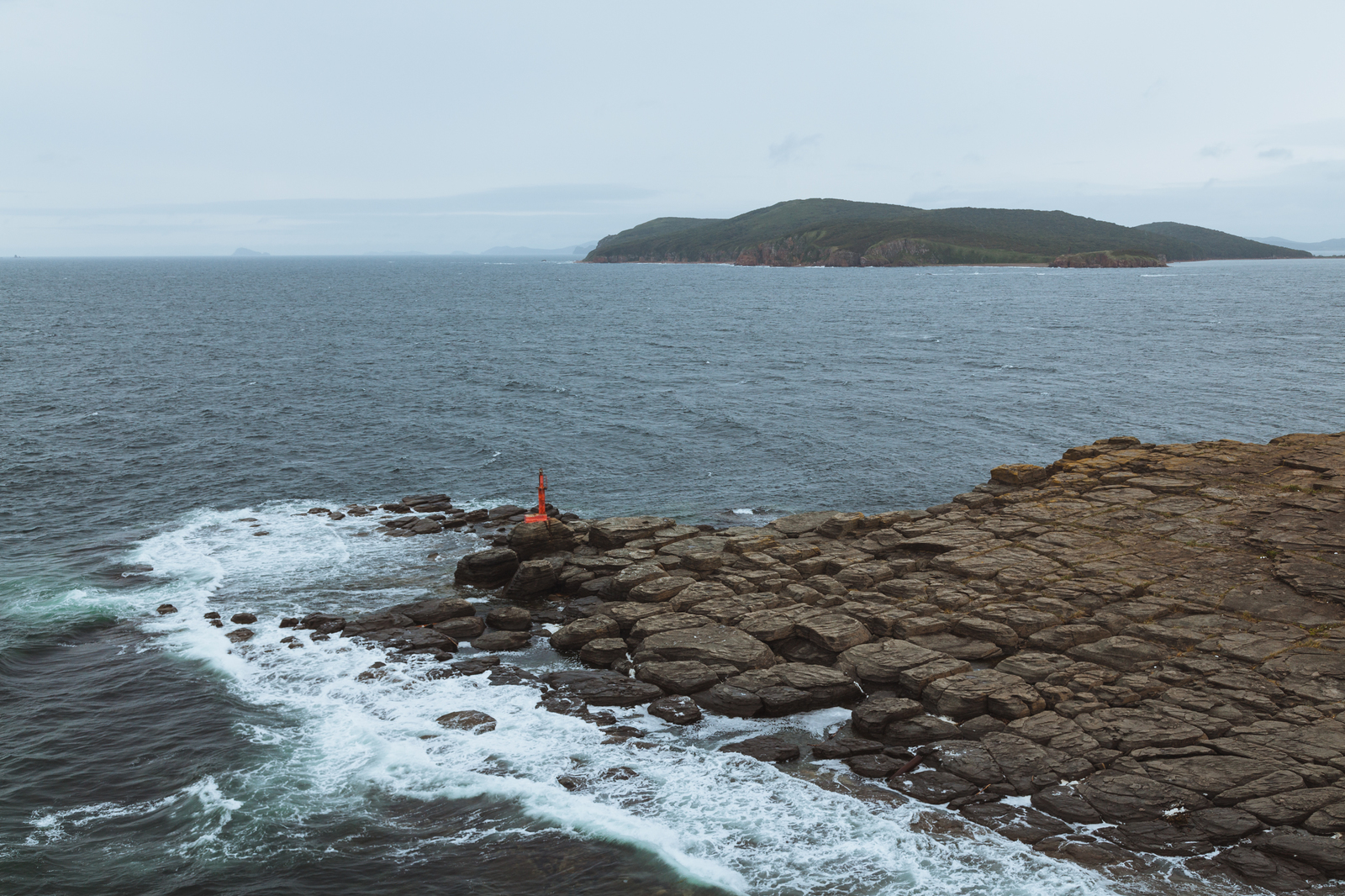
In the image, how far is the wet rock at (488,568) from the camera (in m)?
30.4

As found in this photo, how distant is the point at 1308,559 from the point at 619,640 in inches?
824

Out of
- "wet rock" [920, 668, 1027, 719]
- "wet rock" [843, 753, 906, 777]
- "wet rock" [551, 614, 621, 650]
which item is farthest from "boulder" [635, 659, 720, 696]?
"wet rock" [920, 668, 1027, 719]

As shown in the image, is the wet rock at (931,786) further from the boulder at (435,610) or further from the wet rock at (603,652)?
the boulder at (435,610)

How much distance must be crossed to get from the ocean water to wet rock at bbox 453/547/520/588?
1456mm

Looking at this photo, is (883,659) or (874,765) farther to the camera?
(883,659)

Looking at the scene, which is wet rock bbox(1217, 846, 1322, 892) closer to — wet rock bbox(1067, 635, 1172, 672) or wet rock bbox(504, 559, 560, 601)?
wet rock bbox(1067, 635, 1172, 672)

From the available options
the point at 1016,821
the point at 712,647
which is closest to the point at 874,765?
the point at 1016,821

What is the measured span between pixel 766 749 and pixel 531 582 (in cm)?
1260

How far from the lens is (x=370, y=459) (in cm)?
4831

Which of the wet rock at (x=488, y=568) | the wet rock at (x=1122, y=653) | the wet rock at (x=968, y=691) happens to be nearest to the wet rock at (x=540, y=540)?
the wet rock at (x=488, y=568)

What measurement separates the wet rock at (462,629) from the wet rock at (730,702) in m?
8.37

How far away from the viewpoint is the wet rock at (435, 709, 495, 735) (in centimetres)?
2087

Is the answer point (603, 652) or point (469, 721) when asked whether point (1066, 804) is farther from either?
point (469, 721)

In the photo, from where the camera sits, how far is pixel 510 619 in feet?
88.2
